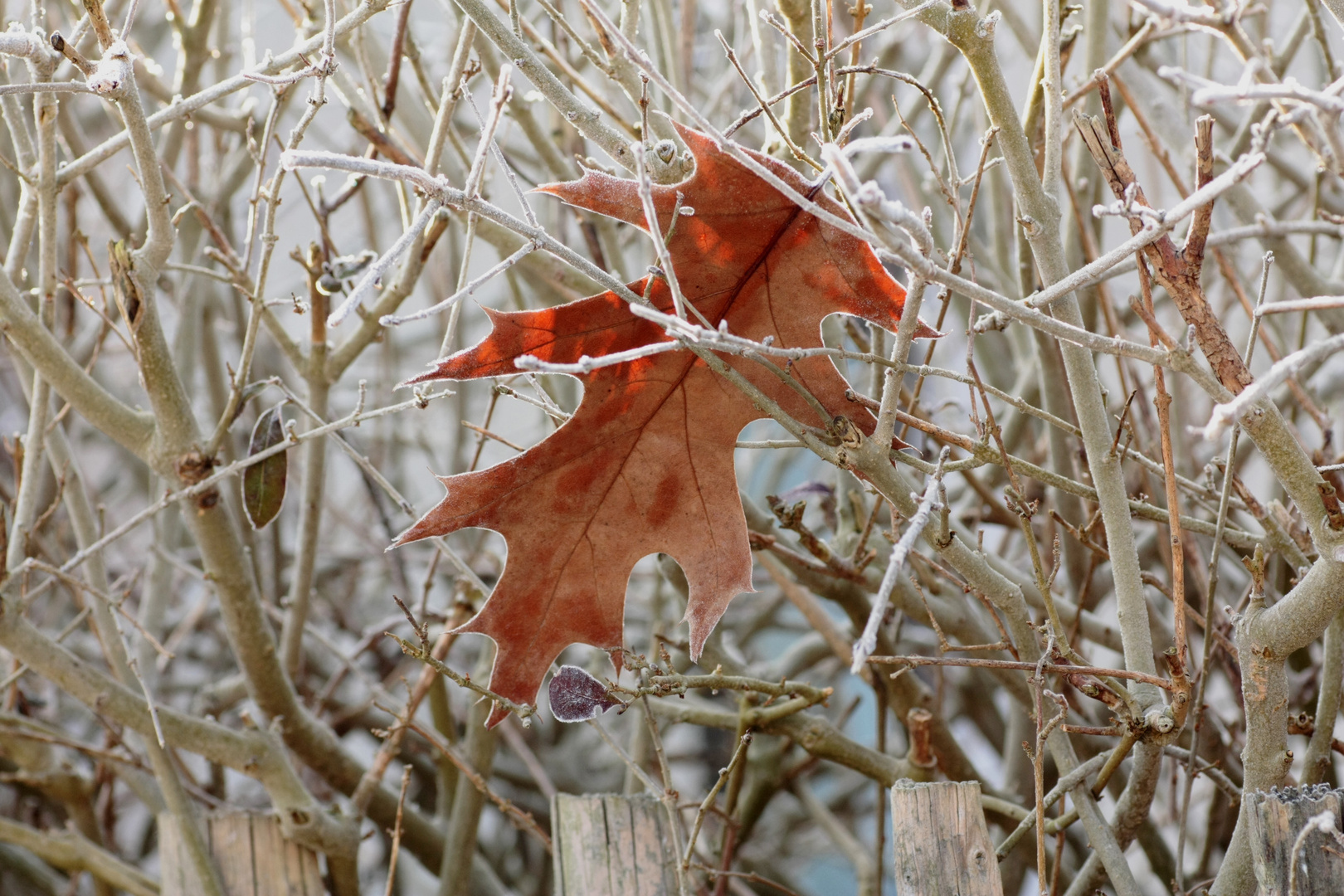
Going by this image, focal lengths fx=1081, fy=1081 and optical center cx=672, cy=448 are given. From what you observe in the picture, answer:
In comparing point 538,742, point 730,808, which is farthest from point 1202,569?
point 538,742

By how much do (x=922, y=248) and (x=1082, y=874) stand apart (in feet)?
2.12

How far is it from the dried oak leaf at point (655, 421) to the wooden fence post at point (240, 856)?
58cm

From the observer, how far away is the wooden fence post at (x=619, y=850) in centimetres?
102

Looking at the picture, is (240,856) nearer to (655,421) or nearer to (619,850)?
(619,850)

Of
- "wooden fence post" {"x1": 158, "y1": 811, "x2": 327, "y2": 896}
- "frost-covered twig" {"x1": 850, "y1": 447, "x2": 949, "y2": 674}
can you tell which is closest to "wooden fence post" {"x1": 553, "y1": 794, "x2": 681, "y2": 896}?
"wooden fence post" {"x1": 158, "y1": 811, "x2": 327, "y2": 896}

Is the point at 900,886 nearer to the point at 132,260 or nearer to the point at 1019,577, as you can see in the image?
the point at 1019,577

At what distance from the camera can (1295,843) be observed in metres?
0.69

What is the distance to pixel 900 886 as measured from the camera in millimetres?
867

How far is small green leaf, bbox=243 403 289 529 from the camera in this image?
111 cm

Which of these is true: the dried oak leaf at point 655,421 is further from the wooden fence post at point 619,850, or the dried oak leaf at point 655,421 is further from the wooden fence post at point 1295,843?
the wooden fence post at point 1295,843

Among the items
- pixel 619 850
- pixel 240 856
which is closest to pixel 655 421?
pixel 619 850

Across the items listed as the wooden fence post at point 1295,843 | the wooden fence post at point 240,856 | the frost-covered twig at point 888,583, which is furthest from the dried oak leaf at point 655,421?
the wooden fence post at point 240,856

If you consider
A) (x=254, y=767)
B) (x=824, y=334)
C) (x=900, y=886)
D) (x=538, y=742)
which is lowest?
(x=900, y=886)

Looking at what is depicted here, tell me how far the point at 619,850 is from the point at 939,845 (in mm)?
319
